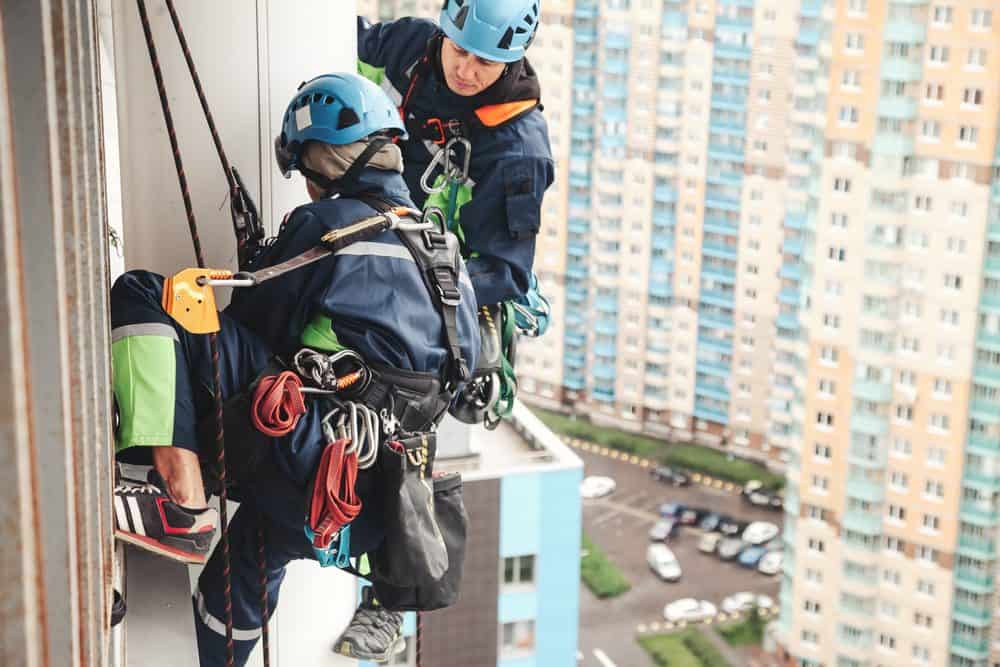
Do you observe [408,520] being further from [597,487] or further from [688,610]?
[597,487]

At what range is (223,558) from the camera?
1866 millimetres

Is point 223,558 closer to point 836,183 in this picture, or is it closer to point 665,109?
point 836,183

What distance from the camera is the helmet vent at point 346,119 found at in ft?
6.07

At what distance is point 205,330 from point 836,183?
1625 centimetres

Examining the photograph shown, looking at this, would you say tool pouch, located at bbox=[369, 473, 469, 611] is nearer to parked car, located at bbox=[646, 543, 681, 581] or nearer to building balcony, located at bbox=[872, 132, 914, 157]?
building balcony, located at bbox=[872, 132, 914, 157]

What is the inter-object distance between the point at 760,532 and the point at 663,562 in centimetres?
173

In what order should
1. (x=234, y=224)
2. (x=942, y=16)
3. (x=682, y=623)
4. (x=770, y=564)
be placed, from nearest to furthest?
1. (x=234, y=224)
2. (x=942, y=16)
3. (x=682, y=623)
4. (x=770, y=564)

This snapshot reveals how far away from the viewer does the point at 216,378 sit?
1.66 m

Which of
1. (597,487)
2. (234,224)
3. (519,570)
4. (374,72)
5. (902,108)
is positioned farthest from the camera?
(597,487)

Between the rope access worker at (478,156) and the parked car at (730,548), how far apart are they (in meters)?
18.8

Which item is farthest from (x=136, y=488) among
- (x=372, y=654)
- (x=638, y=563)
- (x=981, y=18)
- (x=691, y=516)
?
(x=691, y=516)

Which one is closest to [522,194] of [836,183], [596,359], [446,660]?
[446,660]

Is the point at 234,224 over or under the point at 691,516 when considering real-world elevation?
over

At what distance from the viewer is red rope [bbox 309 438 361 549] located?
174 cm
